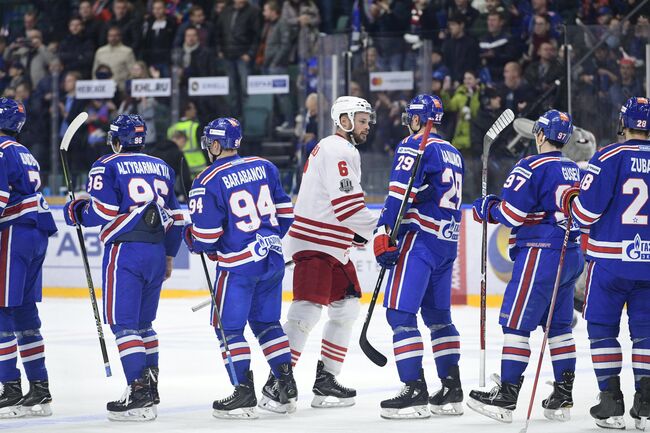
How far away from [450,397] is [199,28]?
358 inches

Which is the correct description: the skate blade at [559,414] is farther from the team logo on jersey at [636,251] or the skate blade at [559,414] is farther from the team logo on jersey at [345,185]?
the team logo on jersey at [345,185]

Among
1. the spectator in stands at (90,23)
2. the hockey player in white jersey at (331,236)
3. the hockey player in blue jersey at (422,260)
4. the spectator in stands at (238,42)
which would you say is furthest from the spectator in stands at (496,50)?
the hockey player in blue jersey at (422,260)

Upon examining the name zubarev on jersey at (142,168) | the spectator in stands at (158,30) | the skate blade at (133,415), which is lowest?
the skate blade at (133,415)

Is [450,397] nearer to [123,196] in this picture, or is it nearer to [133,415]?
[133,415]

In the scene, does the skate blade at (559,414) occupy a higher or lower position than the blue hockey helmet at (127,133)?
lower

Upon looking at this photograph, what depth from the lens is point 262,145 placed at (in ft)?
43.1

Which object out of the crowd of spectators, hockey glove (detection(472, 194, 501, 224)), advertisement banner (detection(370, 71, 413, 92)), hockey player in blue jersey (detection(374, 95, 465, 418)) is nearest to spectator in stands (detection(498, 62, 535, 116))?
the crowd of spectators

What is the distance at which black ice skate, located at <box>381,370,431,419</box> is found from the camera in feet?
19.8

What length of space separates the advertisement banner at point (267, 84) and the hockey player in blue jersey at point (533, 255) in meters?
7.12

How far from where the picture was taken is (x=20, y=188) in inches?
249

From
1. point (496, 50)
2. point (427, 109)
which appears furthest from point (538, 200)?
point (496, 50)

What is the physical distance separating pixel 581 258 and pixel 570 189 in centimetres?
37

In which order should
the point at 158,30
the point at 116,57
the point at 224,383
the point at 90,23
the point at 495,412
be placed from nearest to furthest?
the point at 495,412, the point at 224,383, the point at 116,57, the point at 158,30, the point at 90,23

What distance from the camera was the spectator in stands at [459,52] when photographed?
12266 millimetres
